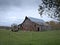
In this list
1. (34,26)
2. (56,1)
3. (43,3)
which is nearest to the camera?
(56,1)

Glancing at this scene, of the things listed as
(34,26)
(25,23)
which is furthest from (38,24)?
(25,23)

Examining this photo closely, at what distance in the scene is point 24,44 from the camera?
18.0 meters

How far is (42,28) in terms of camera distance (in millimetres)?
52312

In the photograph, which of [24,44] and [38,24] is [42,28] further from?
[24,44]

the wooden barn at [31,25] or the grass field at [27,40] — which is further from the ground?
the wooden barn at [31,25]

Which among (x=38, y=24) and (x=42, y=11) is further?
(x=38, y=24)

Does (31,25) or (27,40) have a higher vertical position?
(31,25)

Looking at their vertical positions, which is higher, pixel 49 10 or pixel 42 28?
pixel 49 10

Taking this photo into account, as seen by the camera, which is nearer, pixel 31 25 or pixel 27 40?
pixel 27 40

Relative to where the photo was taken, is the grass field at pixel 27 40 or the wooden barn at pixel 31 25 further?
the wooden barn at pixel 31 25

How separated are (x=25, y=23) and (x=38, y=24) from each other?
5.04 meters

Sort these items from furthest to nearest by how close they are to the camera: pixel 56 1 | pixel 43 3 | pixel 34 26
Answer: pixel 34 26, pixel 43 3, pixel 56 1

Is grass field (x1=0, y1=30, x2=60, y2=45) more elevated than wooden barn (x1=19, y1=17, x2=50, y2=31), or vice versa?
wooden barn (x1=19, y1=17, x2=50, y2=31)

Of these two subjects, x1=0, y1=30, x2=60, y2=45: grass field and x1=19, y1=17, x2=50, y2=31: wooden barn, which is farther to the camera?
x1=19, y1=17, x2=50, y2=31: wooden barn
